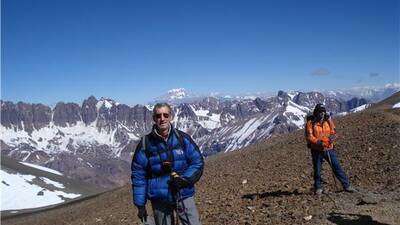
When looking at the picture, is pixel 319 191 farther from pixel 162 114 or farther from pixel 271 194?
pixel 162 114

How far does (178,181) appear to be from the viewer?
9.59 meters

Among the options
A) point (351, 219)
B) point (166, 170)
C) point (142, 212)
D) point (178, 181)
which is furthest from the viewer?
point (351, 219)

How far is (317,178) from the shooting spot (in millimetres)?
16953

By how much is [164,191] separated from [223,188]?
14100 mm

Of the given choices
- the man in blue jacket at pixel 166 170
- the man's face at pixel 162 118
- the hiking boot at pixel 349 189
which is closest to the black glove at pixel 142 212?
the man in blue jacket at pixel 166 170

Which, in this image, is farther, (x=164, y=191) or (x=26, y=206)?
(x=26, y=206)

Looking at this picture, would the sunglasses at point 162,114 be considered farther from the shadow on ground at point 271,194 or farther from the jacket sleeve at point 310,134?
the shadow on ground at point 271,194

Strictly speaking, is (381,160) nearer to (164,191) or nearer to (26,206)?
(164,191)

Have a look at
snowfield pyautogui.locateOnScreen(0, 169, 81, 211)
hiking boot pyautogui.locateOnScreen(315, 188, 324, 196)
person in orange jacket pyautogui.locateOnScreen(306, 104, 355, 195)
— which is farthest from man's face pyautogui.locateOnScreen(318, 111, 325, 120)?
snowfield pyautogui.locateOnScreen(0, 169, 81, 211)

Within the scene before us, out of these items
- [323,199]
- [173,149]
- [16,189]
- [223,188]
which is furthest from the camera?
[16,189]

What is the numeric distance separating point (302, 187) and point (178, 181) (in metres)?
10.3

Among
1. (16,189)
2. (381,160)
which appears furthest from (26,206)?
(381,160)

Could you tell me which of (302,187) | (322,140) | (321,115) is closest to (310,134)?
(322,140)

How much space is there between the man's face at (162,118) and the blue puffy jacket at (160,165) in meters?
0.22
